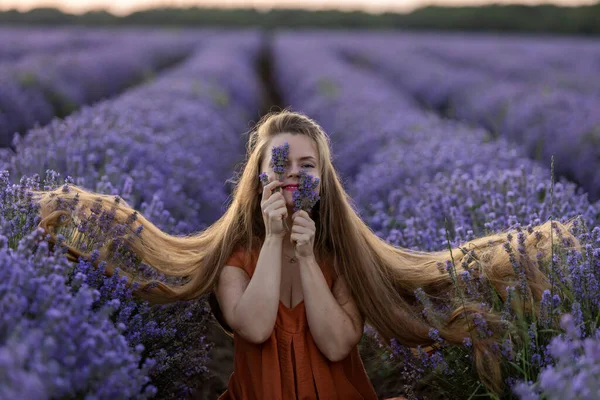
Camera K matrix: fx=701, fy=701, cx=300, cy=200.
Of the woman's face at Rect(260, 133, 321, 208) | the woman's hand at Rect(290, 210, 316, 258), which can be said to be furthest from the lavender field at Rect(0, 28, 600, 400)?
the woman's face at Rect(260, 133, 321, 208)

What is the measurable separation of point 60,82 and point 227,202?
5.92 m

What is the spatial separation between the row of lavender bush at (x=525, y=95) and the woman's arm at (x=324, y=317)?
3657mm

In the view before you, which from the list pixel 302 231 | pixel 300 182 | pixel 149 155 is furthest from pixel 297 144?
pixel 149 155

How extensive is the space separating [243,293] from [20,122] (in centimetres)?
569

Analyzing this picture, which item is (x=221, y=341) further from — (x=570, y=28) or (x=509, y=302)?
(x=570, y=28)

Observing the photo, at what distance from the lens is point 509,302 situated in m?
2.17

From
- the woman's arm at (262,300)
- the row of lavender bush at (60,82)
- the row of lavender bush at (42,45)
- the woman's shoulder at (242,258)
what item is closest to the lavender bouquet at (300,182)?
the woman's arm at (262,300)

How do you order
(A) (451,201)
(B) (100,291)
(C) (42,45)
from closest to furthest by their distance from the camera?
1. (B) (100,291)
2. (A) (451,201)
3. (C) (42,45)

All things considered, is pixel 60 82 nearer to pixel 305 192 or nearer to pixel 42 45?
pixel 42 45

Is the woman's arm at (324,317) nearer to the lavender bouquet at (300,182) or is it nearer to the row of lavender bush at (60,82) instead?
the lavender bouquet at (300,182)

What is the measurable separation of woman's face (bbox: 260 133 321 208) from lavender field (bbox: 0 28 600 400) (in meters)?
0.56

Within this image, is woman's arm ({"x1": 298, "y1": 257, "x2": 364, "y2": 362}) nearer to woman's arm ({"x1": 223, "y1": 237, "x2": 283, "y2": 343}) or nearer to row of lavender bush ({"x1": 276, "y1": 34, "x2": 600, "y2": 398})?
woman's arm ({"x1": 223, "y1": 237, "x2": 283, "y2": 343})

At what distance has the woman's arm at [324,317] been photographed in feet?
7.68

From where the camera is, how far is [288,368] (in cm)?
239
